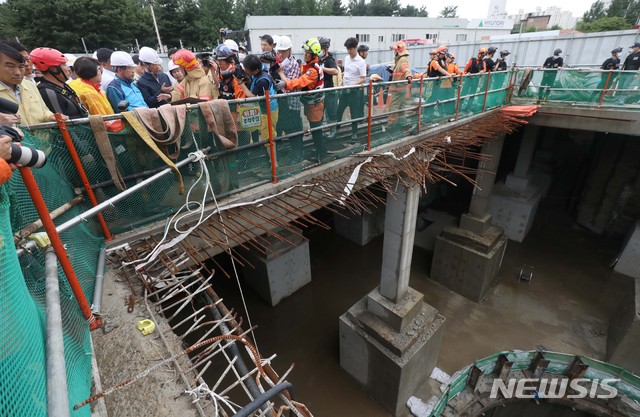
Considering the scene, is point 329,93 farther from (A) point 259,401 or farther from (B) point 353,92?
(A) point 259,401

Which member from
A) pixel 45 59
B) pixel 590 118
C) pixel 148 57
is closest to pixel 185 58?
pixel 148 57

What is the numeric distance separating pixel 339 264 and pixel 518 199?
8541 millimetres

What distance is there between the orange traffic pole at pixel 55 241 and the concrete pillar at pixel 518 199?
15.4m

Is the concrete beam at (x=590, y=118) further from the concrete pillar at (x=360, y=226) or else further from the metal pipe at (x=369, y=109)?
the metal pipe at (x=369, y=109)

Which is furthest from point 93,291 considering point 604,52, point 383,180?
point 604,52

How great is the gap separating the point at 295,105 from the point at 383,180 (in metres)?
2.04

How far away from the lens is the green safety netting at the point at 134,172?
1.46 metres

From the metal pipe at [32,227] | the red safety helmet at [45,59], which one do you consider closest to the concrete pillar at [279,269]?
the red safety helmet at [45,59]

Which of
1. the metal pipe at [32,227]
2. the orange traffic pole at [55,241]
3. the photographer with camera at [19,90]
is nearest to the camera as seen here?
the orange traffic pole at [55,241]

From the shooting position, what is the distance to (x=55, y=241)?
215 cm

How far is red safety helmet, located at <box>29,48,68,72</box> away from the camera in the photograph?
11.7 ft

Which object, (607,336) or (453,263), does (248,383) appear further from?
(607,336)

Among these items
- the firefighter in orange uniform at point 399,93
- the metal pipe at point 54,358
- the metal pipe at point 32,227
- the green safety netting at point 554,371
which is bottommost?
the green safety netting at point 554,371

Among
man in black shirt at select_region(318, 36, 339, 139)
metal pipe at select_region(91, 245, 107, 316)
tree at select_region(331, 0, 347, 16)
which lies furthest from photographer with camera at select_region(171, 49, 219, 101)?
tree at select_region(331, 0, 347, 16)
